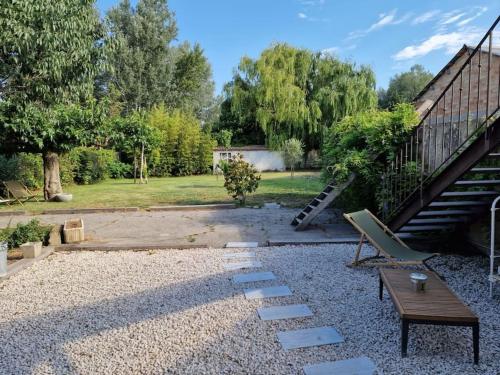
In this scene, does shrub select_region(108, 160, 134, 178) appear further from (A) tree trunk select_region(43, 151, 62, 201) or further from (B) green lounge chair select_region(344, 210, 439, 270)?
(B) green lounge chair select_region(344, 210, 439, 270)

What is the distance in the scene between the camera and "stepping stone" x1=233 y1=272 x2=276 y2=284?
421cm

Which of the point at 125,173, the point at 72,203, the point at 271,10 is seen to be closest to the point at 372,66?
the point at 271,10

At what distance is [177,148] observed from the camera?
78.3ft

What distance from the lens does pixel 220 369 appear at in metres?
2.43

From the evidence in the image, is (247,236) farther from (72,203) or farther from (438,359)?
(72,203)

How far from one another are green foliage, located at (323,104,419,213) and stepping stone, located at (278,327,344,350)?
4.15 m

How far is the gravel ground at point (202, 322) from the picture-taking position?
2527 millimetres

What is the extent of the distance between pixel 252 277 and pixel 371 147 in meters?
3.85

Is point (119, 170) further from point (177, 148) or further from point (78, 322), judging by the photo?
point (78, 322)

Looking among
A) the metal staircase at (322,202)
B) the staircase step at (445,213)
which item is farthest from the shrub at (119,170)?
the staircase step at (445,213)

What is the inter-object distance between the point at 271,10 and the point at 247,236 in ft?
47.9

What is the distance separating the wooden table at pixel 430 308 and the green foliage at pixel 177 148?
2113cm

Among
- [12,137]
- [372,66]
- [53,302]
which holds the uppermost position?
[372,66]

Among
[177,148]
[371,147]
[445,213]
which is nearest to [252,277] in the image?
[445,213]
